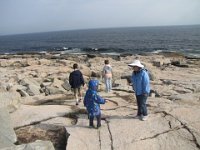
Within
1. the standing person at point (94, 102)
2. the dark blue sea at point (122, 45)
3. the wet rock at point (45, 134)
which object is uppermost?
the standing person at point (94, 102)

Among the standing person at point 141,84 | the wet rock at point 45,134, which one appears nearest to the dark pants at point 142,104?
the standing person at point 141,84

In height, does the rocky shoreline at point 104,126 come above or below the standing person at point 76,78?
below

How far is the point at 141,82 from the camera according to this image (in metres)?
8.48

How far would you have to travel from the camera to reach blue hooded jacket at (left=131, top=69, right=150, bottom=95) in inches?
332

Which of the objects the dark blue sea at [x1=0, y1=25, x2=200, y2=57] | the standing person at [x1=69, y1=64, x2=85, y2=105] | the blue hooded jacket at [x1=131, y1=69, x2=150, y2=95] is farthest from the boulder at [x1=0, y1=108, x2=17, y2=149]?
the dark blue sea at [x1=0, y1=25, x2=200, y2=57]

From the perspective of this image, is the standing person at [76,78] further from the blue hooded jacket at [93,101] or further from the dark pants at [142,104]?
→ the dark pants at [142,104]

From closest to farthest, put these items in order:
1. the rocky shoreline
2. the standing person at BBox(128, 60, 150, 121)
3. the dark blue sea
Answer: the rocky shoreline → the standing person at BBox(128, 60, 150, 121) → the dark blue sea

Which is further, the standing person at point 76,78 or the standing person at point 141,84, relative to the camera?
the standing person at point 76,78

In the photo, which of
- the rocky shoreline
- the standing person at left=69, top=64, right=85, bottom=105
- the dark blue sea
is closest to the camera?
the rocky shoreline

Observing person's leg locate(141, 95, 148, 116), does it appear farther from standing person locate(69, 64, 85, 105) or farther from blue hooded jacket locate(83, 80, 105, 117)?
standing person locate(69, 64, 85, 105)

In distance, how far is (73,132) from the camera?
25.9 ft

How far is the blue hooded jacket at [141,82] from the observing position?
27.7ft

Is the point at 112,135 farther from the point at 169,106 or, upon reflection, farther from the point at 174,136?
the point at 169,106

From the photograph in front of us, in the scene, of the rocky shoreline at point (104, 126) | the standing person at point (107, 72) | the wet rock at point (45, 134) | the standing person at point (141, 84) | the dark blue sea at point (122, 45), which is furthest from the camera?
the dark blue sea at point (122, 45)
